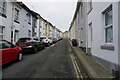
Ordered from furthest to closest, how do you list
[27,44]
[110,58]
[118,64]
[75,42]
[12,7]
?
[75,42] → [12,7] → [27,44] → [110,58] → [118,64]

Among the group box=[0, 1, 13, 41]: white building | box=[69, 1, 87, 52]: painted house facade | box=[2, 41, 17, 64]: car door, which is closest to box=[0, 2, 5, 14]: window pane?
box=[0, 1, 13, 41]: white building

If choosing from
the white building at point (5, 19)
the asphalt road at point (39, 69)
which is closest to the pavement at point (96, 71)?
the asphalt road at point (39, 69)

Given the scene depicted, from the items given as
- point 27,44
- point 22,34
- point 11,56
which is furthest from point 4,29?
point 11,56

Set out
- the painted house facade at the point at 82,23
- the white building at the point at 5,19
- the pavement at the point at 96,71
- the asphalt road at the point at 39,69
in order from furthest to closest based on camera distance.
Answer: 1. the painted house facade at the point at 82,23
2. the white building at the point at 5,19
3. the asphalt road at the point at 39,69
4. the pavement at the point at 96,71

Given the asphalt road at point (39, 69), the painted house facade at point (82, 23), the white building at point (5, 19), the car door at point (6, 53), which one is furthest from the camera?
the painted house facade at point (82, 23)

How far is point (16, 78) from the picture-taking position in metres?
3.37

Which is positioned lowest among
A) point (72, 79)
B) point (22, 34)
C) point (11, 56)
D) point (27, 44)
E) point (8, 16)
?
point (72, 79)

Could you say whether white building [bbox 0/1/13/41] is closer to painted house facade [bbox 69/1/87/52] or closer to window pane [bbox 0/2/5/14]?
window pane [bbox 0/2/5/14]

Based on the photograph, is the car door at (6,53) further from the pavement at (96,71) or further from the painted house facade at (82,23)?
the painted house facade at (82,23)

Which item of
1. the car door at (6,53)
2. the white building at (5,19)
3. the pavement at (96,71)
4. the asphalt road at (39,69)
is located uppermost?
the white building at (5,19)

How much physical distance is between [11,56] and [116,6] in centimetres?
610

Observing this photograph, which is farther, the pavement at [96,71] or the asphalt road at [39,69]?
the asphalt road at [39,69]

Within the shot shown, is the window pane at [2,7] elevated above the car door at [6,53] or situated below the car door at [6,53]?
above

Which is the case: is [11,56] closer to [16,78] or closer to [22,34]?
[16,78]
